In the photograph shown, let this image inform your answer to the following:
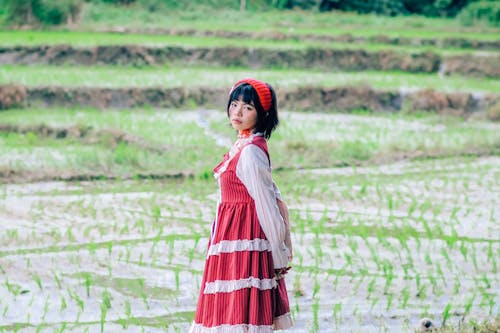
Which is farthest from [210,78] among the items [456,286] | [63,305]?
[63,305]

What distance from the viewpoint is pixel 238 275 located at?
3115 mm

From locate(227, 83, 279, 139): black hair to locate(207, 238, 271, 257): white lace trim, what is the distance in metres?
0.40

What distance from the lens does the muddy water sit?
173 inches

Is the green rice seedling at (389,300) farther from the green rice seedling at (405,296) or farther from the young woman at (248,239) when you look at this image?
the young woman at (248,239)

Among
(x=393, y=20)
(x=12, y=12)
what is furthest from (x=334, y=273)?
(x=393, y=20)

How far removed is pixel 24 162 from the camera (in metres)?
8.15

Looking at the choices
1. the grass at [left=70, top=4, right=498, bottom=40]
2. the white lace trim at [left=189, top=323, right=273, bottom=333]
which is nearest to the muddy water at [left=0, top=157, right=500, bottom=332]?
the white lace trim at [left=189, top=323, right=273, bottom=333]

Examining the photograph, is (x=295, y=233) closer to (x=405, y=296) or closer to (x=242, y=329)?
(x=405, y=296)

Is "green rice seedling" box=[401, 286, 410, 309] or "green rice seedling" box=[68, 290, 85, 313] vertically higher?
"green rice seedling" box=[401, 286, 410, 309]

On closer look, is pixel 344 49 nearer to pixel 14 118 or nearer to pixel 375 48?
pixel 375 48

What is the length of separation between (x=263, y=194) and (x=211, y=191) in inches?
169

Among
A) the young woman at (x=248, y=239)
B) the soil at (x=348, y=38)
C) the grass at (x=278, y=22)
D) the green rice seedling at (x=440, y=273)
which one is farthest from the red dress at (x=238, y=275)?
the grass at (x=278, y=22)

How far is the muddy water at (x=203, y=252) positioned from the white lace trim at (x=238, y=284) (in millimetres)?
1065

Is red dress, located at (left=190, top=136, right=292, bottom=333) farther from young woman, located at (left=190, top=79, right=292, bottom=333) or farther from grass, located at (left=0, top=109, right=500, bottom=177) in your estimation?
grass, located at (left=0, top=109, right=500, bottom=177)
